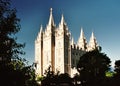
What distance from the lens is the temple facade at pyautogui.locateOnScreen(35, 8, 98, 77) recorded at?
111m

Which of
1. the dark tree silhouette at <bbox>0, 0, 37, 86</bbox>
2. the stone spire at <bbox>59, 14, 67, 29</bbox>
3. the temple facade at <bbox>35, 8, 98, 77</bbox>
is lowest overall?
the dark tree silhouette at <bbox>0, 0, 37, 86</bbox>

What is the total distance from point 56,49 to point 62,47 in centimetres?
334

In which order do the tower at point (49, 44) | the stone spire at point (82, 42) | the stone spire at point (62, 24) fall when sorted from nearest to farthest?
the stone spire at point (62, 24) → the tower at point (49, 44) → the stone spire at point (82, 42)

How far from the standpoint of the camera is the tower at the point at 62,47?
362 feet

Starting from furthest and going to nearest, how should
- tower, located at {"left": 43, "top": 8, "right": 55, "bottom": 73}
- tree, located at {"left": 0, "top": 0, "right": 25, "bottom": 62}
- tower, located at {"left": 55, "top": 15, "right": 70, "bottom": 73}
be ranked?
tower, located at {"left": 43, "top": 8, "right": 55, "bottom": 73} → tower, located at {"left": 55, "top": 15, "right": 70, "bottom": 73} → tree, located at {"left": 0, "top": 0, "right": 25, "bottom": 62}

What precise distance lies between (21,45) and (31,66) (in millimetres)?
1230

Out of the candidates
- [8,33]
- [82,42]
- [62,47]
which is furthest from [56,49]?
[8,33]

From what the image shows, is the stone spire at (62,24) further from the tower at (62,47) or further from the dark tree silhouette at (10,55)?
the dark tree silhouette at (10,55)

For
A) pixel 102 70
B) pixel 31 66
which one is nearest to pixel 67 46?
pixel 102 70

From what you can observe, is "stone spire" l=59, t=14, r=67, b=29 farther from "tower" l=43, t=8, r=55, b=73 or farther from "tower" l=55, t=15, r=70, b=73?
"tower" l=43, t=8, r=55, b=73

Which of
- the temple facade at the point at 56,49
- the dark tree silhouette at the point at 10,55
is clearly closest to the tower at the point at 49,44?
the temple facade at the point at 56,49

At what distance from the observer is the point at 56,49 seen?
11344cm

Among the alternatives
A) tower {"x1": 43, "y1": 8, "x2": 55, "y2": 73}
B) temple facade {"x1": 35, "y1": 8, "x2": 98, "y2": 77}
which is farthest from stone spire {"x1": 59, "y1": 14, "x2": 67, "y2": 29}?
tower {"x1": 43, "y1": 8, "x2": 55, "y2": 73}

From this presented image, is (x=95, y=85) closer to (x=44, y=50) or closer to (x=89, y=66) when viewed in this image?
(x=89, y=66)
